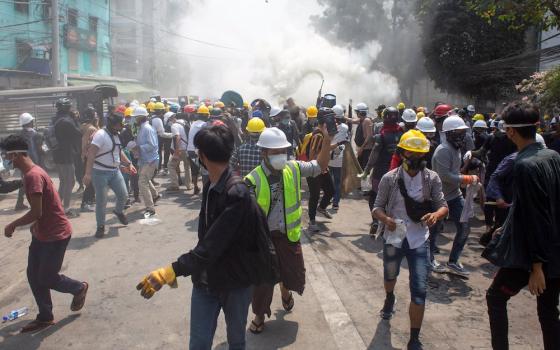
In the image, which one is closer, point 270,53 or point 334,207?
point 334,207

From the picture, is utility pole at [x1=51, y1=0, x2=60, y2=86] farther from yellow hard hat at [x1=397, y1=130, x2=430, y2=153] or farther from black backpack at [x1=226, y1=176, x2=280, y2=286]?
black backpack at [x1=226, y1=176, x2=280, y2=286]

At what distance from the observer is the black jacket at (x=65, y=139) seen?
838 centimetres

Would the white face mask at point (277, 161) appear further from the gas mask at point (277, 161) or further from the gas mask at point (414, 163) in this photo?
the gas mask at point (414, 163)

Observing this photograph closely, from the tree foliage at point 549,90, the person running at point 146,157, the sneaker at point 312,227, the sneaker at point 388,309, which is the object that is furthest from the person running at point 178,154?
the tree foliage at point 549,90

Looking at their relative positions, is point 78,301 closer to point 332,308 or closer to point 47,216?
point 47,216

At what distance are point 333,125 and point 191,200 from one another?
3.86m

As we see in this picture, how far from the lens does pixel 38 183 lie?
3.92m

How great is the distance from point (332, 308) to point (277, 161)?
1.61 meters

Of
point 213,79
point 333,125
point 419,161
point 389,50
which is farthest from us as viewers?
point 213,79

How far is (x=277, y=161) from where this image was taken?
3748 millimetres

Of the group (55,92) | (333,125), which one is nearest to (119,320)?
(333,125)

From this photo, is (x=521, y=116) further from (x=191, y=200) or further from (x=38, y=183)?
(x=191, y=200)

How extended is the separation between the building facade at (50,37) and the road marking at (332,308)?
19739 millimetres

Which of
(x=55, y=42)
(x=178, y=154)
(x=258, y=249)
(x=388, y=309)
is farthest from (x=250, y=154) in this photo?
(x=55, y=42)
